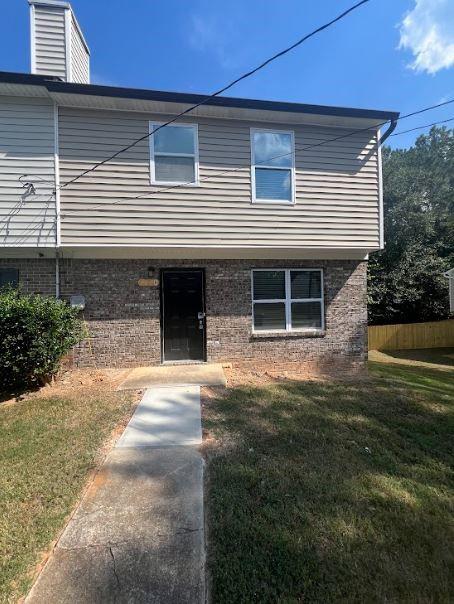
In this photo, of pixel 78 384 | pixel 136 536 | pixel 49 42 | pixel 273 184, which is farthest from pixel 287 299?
pixel 49 42

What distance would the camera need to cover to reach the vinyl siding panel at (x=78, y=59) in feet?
25.5

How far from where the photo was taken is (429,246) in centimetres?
2125

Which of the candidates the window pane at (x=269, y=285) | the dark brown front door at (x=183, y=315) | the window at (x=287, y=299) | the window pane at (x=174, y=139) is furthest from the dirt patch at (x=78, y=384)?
the window pane at (x=174, y=139)

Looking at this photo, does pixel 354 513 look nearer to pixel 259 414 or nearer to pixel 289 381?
pixel 259 414

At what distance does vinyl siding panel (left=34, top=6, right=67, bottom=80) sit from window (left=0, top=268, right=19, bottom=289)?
455 centimetres

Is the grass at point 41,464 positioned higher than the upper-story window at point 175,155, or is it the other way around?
the upper-story window at point 175,155

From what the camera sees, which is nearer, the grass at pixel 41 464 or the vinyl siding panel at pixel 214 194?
the grass at pixel 41 464

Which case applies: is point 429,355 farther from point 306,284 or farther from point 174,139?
point 174,139

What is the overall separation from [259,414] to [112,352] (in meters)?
3.97

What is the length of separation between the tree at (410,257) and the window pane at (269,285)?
13202 mm

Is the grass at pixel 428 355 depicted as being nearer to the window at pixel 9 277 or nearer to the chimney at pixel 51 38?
the window at pixel 9 277

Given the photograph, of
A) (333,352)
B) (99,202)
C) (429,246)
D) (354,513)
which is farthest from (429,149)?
(354,513)

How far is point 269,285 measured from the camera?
26.3 ft

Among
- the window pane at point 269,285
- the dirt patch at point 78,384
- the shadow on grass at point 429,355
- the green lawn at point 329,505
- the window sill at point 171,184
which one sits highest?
A: the window sill at point 171,184
